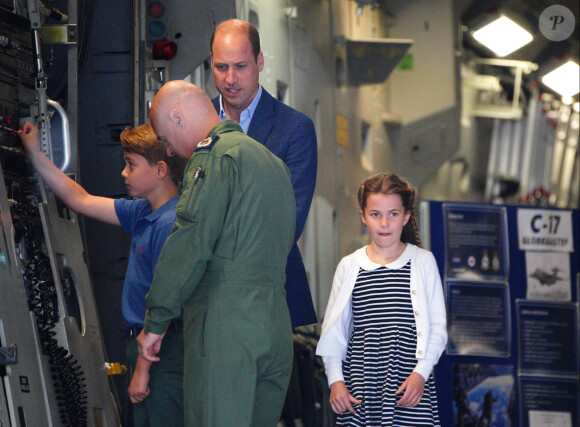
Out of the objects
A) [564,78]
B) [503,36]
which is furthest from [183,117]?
[564,78]

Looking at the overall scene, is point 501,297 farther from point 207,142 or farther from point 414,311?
point 207,142

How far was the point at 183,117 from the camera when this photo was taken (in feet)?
9.63

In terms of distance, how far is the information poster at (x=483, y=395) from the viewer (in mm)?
4957

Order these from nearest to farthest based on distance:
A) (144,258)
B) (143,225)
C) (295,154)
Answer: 1. (144,258)
2. (143,225)
3. (295,154)

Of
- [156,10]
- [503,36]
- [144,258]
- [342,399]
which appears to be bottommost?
[342,399]

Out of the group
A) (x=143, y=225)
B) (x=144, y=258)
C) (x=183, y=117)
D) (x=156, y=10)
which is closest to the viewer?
(x=183, y=117)

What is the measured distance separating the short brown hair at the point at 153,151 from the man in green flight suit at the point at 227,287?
24.7 inches

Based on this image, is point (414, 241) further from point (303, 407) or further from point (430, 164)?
point (430, 164)

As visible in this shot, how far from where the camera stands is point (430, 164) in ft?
26.0

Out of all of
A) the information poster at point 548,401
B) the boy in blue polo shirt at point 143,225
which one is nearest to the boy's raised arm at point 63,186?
the boy in blue polo shirt at point 143,225

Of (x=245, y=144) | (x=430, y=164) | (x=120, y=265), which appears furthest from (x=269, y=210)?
(x=430, y=164)

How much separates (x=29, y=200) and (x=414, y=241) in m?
1.54

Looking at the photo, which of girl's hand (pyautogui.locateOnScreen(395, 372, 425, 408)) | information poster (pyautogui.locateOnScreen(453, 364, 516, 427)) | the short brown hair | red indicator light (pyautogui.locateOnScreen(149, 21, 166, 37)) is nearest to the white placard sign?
information poster (pyautogui.locateOnScreen(453, 364, 516, 427))

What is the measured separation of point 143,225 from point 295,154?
71 centimetres
